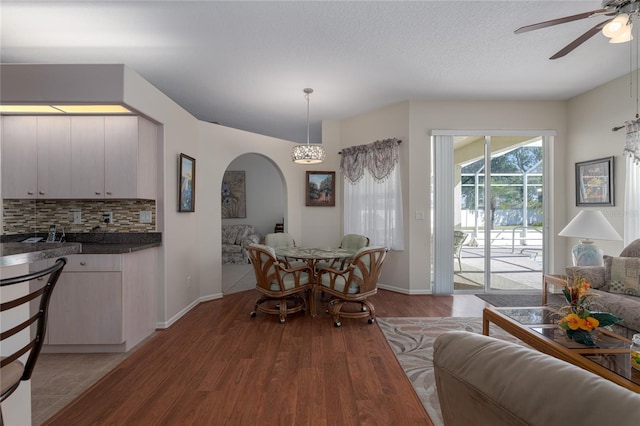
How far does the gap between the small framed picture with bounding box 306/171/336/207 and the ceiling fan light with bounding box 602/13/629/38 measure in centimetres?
369

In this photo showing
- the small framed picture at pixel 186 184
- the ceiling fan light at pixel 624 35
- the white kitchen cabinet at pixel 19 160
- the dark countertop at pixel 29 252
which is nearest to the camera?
the dark countertop at pixel 29 252

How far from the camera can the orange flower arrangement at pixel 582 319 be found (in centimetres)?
174

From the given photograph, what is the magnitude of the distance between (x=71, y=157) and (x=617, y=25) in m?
4.53

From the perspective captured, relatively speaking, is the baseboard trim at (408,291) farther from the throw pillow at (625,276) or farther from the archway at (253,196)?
the archway at (253,196)

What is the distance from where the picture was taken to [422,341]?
282 centimetres

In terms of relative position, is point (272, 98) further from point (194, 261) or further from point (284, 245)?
point (194, 261)

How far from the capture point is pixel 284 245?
14.6 feet

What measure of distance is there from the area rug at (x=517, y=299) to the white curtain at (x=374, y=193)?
4.71 ft

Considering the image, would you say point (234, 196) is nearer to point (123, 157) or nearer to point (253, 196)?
point (253, 196)

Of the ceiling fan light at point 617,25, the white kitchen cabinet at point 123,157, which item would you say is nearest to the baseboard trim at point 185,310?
the white kitchen cabinet at point 123,157

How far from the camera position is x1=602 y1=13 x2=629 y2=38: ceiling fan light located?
183 cm

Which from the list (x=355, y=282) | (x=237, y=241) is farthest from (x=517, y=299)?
(x=237, y=241)

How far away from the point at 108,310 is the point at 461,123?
4926 mm

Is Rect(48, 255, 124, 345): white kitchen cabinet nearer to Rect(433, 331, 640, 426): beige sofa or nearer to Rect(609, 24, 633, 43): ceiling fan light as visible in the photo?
Rect(433, 331, 640, 426): beige sofa
